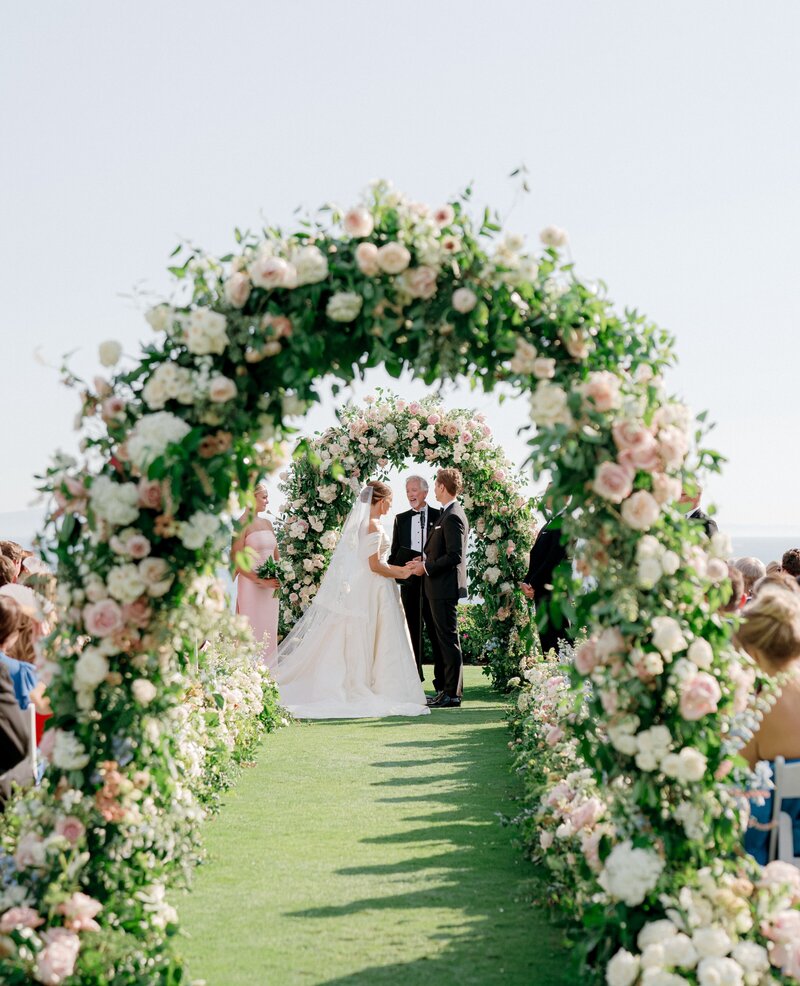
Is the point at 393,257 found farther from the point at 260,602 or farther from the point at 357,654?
the point at 260,602

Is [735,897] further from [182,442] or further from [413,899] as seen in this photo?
[182,442]

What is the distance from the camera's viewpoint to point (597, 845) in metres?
3.95

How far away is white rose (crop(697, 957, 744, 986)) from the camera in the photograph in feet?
10.6

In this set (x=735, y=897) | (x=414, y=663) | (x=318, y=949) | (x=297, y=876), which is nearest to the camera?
(x=735, y=897)

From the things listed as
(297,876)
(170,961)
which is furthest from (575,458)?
(297,876)

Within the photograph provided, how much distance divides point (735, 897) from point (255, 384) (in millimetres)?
2267

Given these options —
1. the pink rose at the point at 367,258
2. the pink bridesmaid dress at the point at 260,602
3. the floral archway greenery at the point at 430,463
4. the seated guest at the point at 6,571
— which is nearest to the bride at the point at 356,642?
the pink bridesmaid dress at the point at 260,602

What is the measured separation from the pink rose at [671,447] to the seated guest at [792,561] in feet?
13.4

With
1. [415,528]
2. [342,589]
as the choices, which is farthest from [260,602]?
[415,528]

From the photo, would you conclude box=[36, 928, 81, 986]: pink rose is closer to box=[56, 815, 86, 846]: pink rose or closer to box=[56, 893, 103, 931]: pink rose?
box=[56, 893, 103, 931]: pink rose

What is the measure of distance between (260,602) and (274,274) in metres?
8.09

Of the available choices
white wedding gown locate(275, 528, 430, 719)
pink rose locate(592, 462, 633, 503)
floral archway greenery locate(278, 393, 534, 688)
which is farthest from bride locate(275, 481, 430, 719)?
pink rose locate(592, 462, 633, 503)

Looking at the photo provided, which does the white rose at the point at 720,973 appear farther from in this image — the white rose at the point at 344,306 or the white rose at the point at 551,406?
the white rose at the point at 344,306

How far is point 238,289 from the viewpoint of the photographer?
12.3 ft
